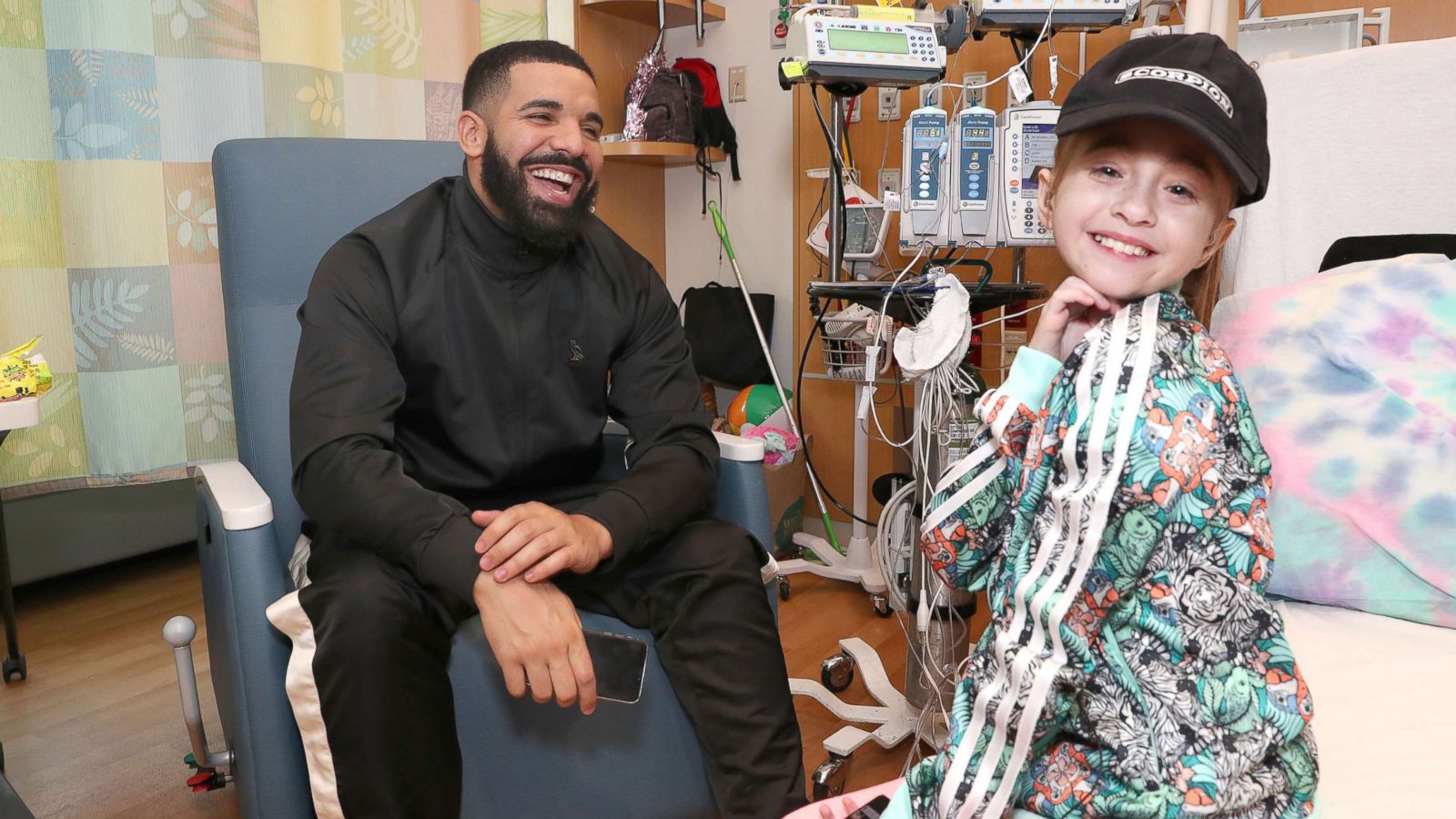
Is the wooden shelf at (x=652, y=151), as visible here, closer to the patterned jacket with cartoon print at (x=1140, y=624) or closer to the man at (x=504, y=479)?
the man at (x=504, y=479)

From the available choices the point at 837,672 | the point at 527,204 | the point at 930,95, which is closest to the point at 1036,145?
the point at 930,95

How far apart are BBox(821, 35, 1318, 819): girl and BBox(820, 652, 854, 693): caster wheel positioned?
1.21 m

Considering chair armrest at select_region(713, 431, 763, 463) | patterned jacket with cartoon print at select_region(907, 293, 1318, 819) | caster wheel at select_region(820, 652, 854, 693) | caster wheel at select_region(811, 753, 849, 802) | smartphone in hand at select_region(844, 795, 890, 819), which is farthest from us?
caster wheel at select_region(820, 652, 854, 693)

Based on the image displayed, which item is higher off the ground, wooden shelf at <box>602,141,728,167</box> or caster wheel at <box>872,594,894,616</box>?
wooden shelf at <box>602,141,728,167</box>

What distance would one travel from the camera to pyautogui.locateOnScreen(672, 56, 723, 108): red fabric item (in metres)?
2.90

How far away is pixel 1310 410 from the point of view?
102cm

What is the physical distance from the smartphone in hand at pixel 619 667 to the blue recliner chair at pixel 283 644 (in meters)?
0.03

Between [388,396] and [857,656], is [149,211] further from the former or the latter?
[857,656]

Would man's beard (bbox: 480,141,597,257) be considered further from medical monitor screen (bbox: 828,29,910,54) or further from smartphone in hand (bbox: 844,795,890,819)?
smartphone in hand (bbox: 844,795,890,819)

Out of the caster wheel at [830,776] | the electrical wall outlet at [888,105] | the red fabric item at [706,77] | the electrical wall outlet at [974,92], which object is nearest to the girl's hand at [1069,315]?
the caster wheel at [830,776]

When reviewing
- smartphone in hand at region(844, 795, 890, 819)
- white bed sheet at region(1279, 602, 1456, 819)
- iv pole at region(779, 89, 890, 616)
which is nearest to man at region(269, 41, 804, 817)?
smartphone in hand at region(844, 795, 890, 819)

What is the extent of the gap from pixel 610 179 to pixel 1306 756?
2.66 metres

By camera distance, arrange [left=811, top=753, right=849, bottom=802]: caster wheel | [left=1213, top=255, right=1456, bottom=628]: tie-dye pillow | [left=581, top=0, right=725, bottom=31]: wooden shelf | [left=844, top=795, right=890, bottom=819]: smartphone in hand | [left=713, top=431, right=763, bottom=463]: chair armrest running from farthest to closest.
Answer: [left=581, top=0, right=725, bottom=31]: wooden shelf
[left=811, top=753, right=849, bottom=802]: caster wheel
[left=713, top=431, right=763, bottom=463]: chair armrest
[left=1213, top=255, right=1456, bottom=628]: tie-dye pillow
[left=844, top=795, right=890, bottom=819]: smartphone in hand

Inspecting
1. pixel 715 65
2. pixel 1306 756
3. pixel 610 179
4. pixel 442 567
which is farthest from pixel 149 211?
pixel 1306 756
